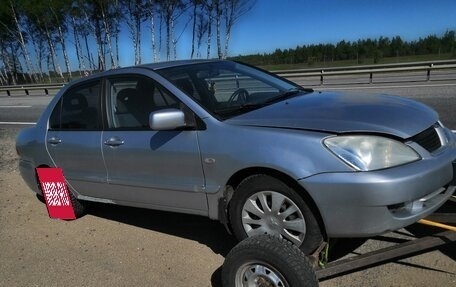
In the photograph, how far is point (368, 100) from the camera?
3.81 metres

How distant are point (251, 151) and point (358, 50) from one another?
50.6 meters

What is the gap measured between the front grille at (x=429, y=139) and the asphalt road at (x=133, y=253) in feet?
3.10

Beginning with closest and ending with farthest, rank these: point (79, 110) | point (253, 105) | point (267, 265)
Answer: point (267, 265), point (253, 105), point (79, 110)

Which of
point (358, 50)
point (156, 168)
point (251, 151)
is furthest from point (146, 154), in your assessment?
point (358, 50)

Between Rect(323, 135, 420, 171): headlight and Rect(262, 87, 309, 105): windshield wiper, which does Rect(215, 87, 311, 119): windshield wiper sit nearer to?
Rect(262, 87, 309, 105): windshield wiper

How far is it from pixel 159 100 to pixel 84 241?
5.76 ft

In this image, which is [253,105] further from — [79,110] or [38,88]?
[38,88]

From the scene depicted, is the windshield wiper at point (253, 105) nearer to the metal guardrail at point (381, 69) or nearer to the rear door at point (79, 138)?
the rear door at point (79, 138)

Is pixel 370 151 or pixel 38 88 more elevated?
pixel 370 151

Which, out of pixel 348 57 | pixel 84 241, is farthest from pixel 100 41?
pixel 84 241

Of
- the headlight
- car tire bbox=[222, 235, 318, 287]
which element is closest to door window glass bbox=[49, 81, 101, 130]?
car tire bbox=[222, 235, 318, 287]

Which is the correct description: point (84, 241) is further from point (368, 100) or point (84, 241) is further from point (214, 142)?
point (368, 100)

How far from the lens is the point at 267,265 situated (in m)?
3.01

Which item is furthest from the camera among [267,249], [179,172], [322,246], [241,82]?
[241,82]
